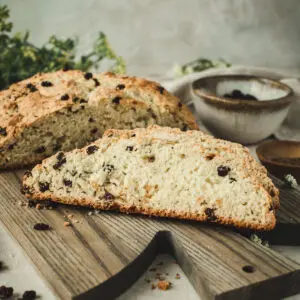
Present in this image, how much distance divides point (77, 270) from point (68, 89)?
7.11ft

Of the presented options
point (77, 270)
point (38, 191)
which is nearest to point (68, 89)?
point (38, 191)

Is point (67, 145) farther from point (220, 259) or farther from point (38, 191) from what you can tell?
point (220, 259)

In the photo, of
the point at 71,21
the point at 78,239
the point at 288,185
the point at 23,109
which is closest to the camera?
the point at 78,239

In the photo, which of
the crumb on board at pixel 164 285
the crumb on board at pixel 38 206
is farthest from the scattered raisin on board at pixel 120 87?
the crumb on board at pixel 164 285

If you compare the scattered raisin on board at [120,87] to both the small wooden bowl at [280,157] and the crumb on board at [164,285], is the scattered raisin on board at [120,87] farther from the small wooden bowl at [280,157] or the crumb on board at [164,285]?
the crumb on board at [164,285]

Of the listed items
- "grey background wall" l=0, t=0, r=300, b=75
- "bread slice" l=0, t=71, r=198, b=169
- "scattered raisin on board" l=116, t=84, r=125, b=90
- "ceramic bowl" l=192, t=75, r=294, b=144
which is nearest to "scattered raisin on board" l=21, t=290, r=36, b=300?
"bread slice" l=0, t=71, r=198, b=169

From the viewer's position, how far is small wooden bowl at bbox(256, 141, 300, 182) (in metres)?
4.41

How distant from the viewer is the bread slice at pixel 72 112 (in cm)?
443

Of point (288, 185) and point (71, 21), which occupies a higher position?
point (71, 21)

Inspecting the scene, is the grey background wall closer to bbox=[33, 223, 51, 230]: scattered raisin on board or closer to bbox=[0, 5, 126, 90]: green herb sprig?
bbox=[0, 5, 126, 90]: green herb sprig

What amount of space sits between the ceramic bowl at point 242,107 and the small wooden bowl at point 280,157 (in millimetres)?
441

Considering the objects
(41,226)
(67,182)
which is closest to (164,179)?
(67,182)

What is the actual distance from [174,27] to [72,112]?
468cm

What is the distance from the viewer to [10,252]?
3521mm
